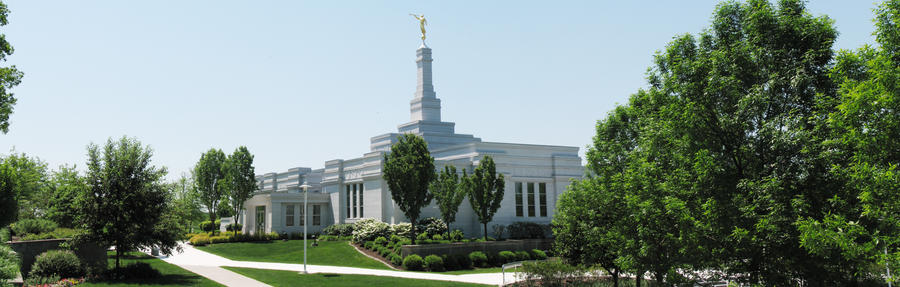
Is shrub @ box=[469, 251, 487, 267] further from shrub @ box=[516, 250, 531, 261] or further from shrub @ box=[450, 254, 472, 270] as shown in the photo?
shrub @ box=[516, 250, 531, 261]

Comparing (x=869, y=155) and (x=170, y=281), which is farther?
(x=170, y=281)

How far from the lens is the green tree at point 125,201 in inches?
905

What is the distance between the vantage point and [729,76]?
41.2 feet

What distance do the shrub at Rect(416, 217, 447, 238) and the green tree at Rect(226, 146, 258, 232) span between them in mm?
15531

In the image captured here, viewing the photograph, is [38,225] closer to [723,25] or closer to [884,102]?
[723,25]

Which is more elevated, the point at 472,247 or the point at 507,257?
the point at 472,247

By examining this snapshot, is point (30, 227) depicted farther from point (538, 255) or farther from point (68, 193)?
point (538, 255)

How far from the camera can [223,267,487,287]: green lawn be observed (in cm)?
2373

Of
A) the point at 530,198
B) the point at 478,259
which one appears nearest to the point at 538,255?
the point at 478,259

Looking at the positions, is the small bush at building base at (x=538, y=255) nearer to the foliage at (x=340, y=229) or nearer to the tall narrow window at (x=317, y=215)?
the foliage at (x=340, y=229)

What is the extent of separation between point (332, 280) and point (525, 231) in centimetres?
1953

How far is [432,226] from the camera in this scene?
131 feet

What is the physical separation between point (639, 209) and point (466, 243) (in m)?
19.5

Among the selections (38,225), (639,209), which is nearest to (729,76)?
(639,209)
